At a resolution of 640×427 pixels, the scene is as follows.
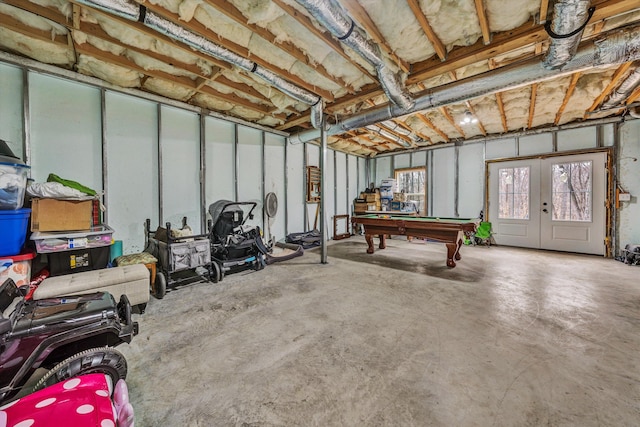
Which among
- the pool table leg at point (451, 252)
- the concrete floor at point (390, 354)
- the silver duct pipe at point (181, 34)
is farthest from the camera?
the pool table leg at point (451, 252)

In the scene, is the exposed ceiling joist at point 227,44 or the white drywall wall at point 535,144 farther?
the white drywall wall at point 535,144

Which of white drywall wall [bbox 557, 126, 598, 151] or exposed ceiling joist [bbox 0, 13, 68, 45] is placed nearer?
exposed ceiling joist [bbox 0, 13, 68, 45]

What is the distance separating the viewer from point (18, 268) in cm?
226

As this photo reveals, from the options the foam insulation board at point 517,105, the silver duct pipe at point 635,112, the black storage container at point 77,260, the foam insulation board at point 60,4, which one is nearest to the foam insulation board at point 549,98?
the foam insulation board at point 517,105

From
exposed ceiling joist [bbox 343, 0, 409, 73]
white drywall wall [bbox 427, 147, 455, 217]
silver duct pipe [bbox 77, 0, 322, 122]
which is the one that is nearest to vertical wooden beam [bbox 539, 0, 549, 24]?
exposed ceiling joist [bbox 343, 0, 409, 73]

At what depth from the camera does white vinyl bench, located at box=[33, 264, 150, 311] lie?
2.07 meters

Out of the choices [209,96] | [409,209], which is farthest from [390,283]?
[409,209]

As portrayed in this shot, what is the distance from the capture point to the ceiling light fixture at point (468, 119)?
493 centimetres

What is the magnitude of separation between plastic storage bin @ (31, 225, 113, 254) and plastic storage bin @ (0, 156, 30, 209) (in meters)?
0.34

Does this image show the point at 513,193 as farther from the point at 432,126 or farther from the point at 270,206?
the point at 270,206

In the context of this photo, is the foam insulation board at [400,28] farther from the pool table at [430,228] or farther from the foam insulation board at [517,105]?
the pool table at [430,228]

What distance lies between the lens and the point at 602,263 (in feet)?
15.1

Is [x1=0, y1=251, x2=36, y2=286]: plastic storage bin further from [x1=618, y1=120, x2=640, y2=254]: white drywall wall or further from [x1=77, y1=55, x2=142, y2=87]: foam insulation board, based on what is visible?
[x1=618, y1=120, x2=640, y2=254]: white drywall wall

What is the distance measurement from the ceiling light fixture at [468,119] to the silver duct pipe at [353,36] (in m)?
2.29
